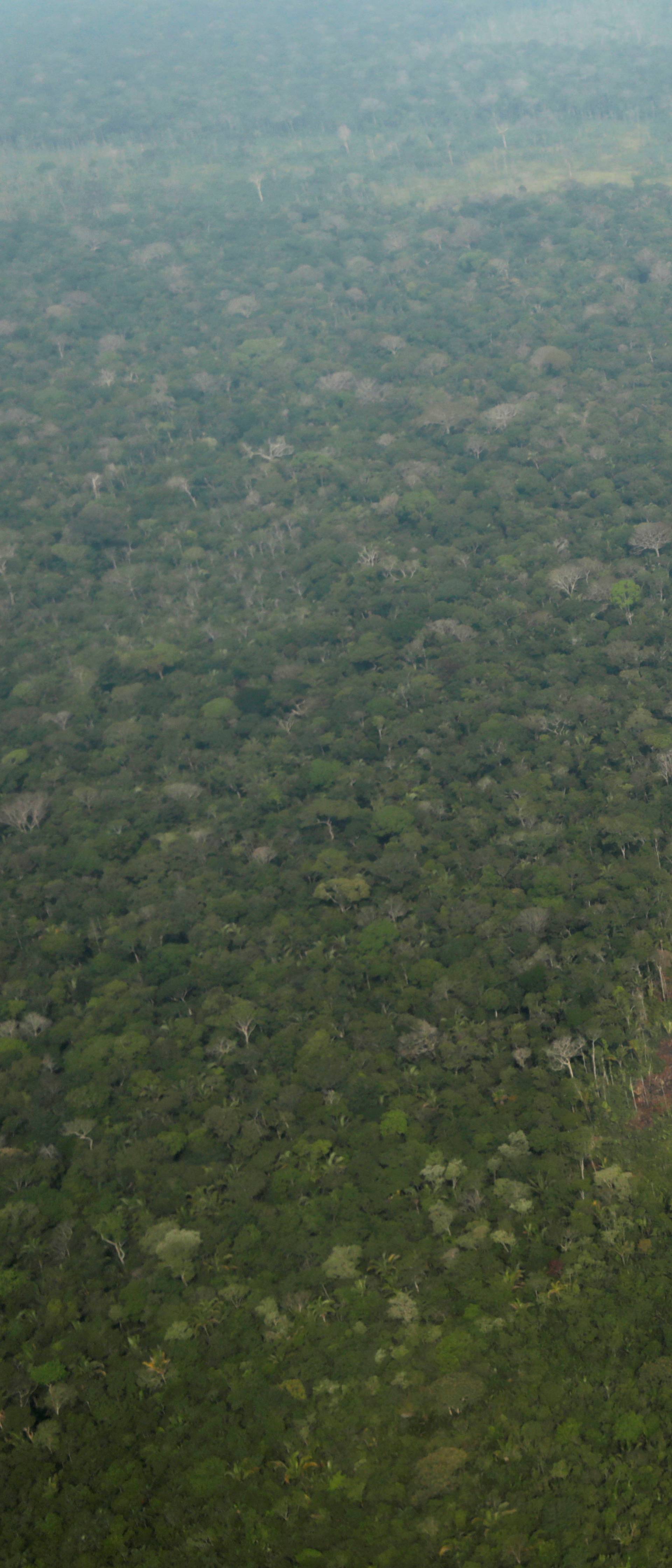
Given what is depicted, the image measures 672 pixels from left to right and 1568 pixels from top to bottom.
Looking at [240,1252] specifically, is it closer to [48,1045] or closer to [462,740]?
[48,1045]

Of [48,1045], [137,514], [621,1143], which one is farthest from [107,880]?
[137,514]

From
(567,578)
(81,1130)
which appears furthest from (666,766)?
(81,1130)

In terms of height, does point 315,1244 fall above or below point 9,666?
below

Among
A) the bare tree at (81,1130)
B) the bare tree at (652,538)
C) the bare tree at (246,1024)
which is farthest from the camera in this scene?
the bare tree at (652,538)

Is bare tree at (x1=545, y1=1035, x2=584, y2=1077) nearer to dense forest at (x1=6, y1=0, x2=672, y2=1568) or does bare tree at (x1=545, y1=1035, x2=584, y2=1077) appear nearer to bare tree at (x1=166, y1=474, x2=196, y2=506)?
dense forest at (x1=6, y1=0, x2=672, y2=1568)

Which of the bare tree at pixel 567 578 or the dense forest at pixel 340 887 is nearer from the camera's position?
the dense forest at pixel 340 887

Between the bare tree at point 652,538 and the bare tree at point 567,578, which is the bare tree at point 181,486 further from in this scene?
the bare tree at point 652,538

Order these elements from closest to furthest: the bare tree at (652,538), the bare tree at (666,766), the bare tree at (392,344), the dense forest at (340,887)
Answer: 1. the dense forest at (340,887)
2. the bare tree at (666,766)
3. the bare tree at (652,538)
4. the bare tree at (392,344)

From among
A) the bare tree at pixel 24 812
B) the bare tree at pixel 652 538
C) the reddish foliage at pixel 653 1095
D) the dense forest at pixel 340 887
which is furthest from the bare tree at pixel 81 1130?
the bare tree at pixel 652 538
